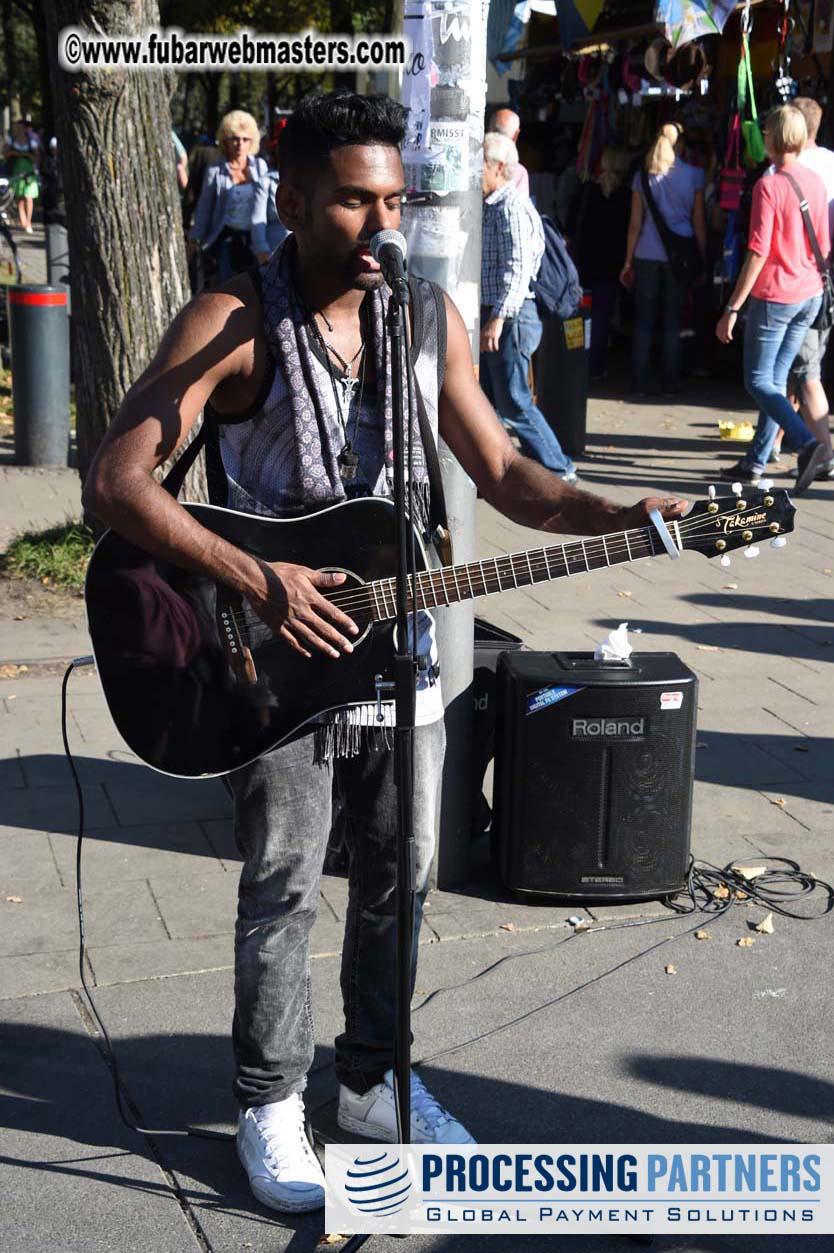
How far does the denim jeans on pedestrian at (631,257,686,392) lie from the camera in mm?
11867

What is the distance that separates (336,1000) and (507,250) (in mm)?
5468

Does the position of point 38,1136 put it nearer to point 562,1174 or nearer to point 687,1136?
point 562,1174

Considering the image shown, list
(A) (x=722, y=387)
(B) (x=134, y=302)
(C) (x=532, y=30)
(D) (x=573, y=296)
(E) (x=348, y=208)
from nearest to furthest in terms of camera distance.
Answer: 1. (E) (x=348, y=208)
2. (B) (x=134, y=302)
3. (D) (x=573, y=296)
4. (A) (x=722, y=387)
5. (C) (x=532, y=30)

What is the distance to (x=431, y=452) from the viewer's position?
9.35 feet

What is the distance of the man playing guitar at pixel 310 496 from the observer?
265 centimetres

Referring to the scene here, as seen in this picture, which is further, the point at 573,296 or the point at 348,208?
the point at 573,296

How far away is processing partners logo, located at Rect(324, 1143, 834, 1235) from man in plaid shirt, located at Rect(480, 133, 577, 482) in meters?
5.66

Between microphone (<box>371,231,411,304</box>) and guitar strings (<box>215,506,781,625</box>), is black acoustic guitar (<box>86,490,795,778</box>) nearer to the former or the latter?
guitar strings (<box>215,506,781,625</box>)

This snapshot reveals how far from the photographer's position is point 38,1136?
10.2ft

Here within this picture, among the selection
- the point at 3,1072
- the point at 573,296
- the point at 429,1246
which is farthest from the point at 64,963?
the point at 573,296

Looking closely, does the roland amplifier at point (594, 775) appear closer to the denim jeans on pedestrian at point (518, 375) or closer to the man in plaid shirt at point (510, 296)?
the man in plaid shirt at point (510, 296)

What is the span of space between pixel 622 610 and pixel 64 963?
373 cm

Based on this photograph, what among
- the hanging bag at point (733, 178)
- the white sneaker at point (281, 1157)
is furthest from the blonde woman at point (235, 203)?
the white sneaker at point (281, 1157)

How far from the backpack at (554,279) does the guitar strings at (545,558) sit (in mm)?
6432
